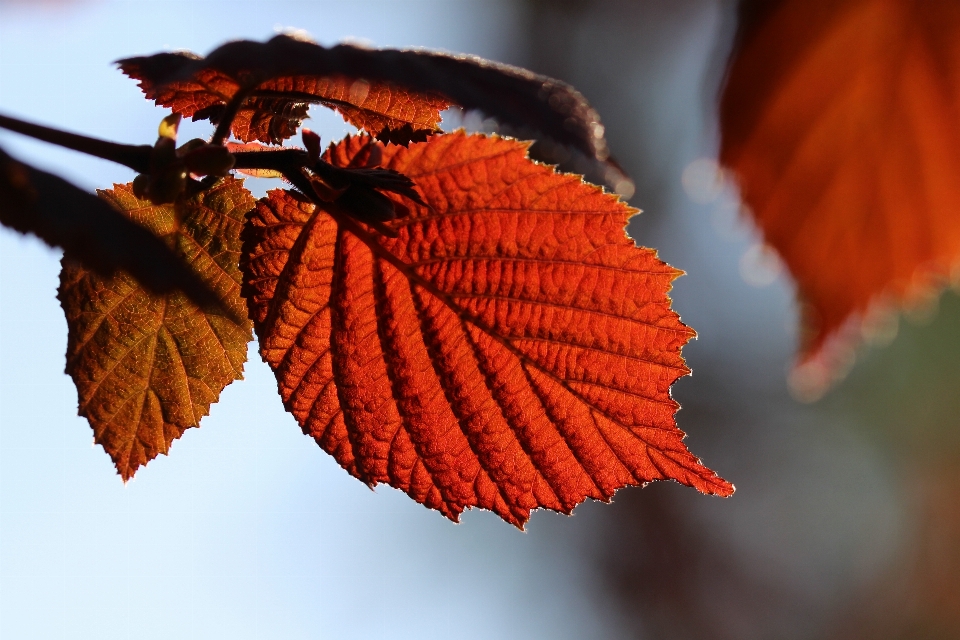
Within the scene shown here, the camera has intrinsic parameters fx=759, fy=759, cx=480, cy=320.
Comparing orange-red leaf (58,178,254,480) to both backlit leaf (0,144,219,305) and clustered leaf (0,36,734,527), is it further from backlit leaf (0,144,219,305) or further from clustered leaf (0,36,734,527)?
backlit leaf (0,144,219,305)

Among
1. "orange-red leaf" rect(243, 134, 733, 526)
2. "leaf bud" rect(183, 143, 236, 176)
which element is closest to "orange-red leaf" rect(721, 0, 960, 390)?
"orange-red leaf" rect(243, 134, 733, 526)

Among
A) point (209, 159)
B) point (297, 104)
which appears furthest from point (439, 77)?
point (297, 104)

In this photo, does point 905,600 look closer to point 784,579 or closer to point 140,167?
point 784,579

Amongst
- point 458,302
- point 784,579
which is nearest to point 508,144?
point 458,302

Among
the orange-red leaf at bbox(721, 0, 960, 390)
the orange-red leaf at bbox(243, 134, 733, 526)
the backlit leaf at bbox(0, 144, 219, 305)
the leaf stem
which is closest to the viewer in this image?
the backlit leaf at bbox(0, 144, 219, 305)

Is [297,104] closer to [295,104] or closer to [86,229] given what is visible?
[295,104]

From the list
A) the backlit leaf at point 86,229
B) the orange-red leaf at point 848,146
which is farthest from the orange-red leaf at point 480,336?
the backlit leaf at point 86,229

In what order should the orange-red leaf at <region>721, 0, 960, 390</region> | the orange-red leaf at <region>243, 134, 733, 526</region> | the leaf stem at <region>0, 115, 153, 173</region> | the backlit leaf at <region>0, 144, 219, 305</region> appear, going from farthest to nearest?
1. the orange-red leaf at <region>243, 134, 733, 526</region>
2. the orange-red leaf at <region>721, 0, 960, 390</region>
3. the leaf stem at <region>0, 115, 153, 173</region>
4. the backlit leaf at <region>0, 144, 219, 305</region>
